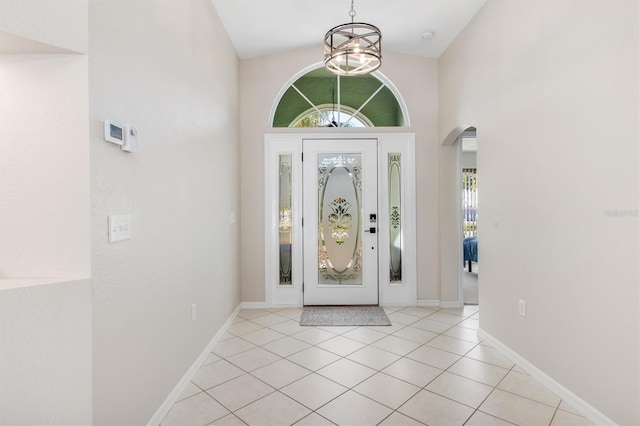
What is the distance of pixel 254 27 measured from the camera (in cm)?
347

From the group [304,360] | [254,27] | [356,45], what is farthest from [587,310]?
[254,27]

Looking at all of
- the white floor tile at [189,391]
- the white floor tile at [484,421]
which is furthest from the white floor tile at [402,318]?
the white floor tile at [189,391]

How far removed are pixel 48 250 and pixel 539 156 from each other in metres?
2.80

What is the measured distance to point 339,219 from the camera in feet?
Result: 14.0

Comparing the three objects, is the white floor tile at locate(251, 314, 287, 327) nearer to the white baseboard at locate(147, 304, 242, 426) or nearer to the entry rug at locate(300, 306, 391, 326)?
the entry rug at locate(300, 306, 391, 326)

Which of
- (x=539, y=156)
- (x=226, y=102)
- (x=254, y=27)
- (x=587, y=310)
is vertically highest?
(x=254, y=27)

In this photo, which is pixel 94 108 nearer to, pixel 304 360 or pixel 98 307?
pixel 98 307

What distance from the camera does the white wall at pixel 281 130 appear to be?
Result: 415 cm

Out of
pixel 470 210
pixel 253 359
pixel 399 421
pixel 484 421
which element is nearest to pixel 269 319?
pixel 253 359

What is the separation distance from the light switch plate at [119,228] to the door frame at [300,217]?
2.58m

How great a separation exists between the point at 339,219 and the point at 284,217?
673 millimetres

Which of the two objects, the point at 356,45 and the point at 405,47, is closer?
the point at 356,45

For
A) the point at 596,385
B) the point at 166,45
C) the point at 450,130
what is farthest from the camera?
the point at 450,130

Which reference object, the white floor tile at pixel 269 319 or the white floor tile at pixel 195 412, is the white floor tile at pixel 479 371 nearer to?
the white floor tile at pixel 195 412
